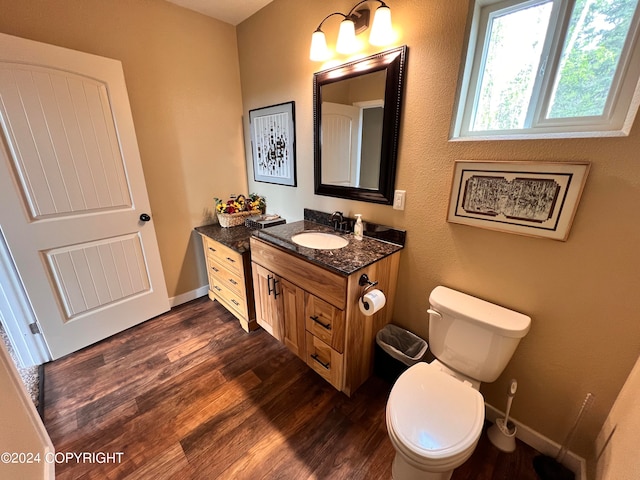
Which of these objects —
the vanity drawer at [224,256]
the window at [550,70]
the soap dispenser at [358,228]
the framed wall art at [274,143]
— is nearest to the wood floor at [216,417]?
the vanity drawer at [224,256]

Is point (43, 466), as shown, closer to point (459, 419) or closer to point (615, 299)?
point (459, 419)

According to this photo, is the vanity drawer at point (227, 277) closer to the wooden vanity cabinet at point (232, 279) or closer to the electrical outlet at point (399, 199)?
the wooden vanity cabinet at point (232, 279)

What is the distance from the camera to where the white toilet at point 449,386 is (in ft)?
3.01

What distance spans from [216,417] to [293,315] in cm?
68

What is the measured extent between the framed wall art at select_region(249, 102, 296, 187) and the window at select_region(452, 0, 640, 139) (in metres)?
1.24

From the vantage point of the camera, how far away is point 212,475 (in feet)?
3.84

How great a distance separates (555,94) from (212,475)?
222 cm

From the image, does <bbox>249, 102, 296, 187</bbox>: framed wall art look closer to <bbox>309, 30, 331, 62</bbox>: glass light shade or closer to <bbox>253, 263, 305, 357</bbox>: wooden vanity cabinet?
<bbox>309, 30, 331, 62</bbox>: glass light shade

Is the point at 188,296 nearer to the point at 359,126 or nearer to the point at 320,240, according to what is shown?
the point at 320,240

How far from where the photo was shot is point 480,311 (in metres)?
1.19

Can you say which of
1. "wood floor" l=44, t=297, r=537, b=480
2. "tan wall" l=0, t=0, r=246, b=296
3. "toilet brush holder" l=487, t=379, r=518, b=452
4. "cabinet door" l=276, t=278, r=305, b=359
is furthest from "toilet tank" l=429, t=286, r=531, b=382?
"tan wall" l=0, t=0, r=246, b=296

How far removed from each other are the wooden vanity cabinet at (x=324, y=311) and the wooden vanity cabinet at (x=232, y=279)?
0.17 metres

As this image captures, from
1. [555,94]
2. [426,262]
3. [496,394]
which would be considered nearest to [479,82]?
[555,94]

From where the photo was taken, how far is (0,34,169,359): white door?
1.44 metres
